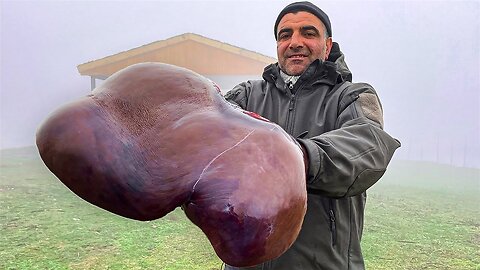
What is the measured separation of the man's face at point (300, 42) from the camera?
1.59m

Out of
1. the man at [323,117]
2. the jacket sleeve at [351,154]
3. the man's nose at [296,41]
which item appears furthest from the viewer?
the man's nose at [296,41]

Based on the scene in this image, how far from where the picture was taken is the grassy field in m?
5.52

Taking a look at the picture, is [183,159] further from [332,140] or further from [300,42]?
[300,42]

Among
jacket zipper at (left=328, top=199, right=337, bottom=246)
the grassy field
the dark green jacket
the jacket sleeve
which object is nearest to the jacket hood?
the dark green jacket

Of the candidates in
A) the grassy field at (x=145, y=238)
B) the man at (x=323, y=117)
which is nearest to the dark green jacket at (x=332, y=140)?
the man at (x=323, y=117)

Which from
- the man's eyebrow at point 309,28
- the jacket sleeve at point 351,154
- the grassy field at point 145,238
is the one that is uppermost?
the man's eyebrow at point 309,28

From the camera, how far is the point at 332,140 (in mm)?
1075

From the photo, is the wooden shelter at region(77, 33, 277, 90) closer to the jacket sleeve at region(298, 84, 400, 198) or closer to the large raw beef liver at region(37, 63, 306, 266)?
the jacket sleeve at region(298, 84, 400, 198)

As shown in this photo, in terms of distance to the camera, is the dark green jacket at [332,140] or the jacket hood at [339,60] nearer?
the dark green jacket at [332,140]

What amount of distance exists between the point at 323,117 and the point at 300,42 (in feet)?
0.92

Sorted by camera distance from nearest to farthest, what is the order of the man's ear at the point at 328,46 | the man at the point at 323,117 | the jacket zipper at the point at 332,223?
1. the man at the point at 323,117
2. the jacket zipper at the point at 332,223
3. the man's ear at the point at 328,46

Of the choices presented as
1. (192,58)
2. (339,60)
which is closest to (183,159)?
(339,60)

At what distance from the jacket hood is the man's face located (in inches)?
2.6

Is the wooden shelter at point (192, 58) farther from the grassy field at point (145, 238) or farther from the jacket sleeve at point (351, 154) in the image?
the jacket sleeve at point (351, 154)
